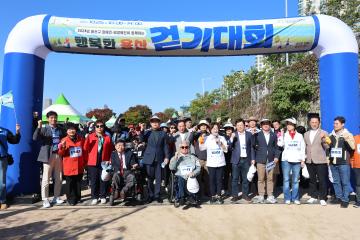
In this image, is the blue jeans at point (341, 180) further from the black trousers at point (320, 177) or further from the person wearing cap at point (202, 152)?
the person wearing cap at point (202, 152)

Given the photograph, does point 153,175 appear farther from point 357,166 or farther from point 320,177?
point 357,166

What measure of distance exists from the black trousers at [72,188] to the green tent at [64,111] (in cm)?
985

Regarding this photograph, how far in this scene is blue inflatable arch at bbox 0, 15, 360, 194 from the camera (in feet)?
23.6

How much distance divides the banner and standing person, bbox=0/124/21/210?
86.3 inches

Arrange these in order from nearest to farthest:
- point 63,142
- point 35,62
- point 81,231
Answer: point 81,231 → point 63,142 → point 35,62

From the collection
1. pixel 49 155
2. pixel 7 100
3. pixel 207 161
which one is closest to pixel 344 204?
pixel 207 161

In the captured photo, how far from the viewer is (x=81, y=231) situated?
5211 millimetres

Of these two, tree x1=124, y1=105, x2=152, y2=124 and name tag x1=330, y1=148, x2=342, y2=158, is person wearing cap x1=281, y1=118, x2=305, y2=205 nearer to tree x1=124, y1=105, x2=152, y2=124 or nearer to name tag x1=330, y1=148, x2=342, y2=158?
name tag x1=330, y1=148, x2=342, y2=158

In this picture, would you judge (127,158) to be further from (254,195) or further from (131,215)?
(254,195)

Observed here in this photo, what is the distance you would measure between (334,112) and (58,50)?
650 cm

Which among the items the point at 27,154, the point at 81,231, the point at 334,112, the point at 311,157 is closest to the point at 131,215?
the point at 81,231

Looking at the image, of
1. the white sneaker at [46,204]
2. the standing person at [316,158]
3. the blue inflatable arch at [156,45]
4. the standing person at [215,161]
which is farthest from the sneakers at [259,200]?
the white sneaker at [46,204]

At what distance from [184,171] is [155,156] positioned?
0.76m

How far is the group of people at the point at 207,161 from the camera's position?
22.0ft
